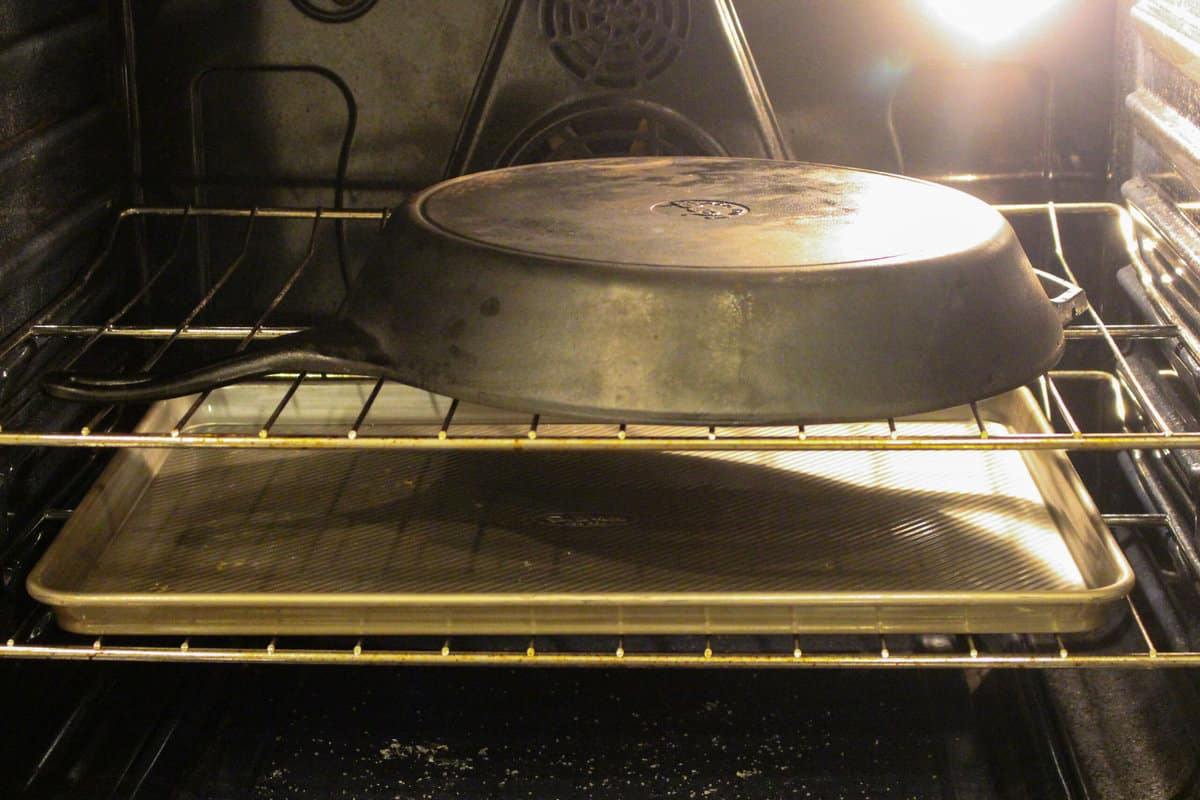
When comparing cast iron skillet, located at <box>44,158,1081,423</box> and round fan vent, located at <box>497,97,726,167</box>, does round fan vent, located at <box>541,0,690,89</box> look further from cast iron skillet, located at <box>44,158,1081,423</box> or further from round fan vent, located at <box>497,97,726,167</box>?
cast iron skillet, located at <box>44,158,1081,423</box>

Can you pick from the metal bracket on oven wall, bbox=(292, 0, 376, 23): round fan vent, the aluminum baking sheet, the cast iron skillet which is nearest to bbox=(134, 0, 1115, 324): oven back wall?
bbox=(292, 0, 376, 23): round fan vent

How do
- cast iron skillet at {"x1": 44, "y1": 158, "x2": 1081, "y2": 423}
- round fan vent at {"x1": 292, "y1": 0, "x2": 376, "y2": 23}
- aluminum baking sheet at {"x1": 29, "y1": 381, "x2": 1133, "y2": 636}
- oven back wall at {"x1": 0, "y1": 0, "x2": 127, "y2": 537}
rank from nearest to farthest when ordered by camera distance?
cast iron skillet at {"x1": 44, "y1": 158, "x2": 1081, "y2": 423}, aluminum baking sheet at {"x1": 29, "y1": 381, "x2": 1133, "y2": 636}, oven back wall at {"x1": 0, "y1": 0, "x2": 127, "y2": 537}, round fan vent at {"x1": 292, "y1": 0, "x2": 376, "y2": 23}

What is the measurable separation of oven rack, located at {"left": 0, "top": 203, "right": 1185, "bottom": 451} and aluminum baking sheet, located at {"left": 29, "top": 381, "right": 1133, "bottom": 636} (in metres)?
0.03

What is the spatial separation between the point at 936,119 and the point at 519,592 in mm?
640

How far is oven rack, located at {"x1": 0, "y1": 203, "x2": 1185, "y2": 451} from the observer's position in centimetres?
79

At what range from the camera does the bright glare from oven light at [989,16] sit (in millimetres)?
1199

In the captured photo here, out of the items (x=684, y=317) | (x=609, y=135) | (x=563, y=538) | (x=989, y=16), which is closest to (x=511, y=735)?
(x=563, y=538)

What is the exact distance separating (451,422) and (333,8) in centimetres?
40

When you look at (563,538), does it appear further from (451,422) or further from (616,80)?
(616,80)

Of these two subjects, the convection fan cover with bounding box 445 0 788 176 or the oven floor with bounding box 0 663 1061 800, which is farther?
the convection fan cover with bounding box 445 0 788 176

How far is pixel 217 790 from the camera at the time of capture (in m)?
0.95

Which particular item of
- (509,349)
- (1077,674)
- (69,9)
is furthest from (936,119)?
(69,9)

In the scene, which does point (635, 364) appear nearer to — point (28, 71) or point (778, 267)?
point (778, 267)

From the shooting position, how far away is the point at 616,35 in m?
1.20
